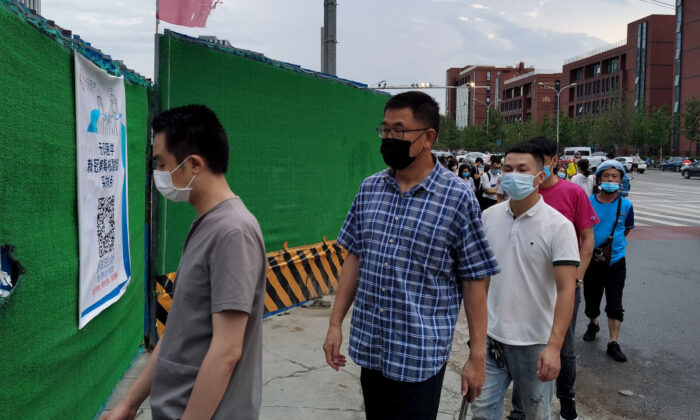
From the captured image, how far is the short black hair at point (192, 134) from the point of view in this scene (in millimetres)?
2068

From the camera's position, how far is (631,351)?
261 inches

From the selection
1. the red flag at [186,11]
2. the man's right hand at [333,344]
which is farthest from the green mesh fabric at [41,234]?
the red flag at [186,11]

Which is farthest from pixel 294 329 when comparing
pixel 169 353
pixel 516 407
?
pixel 169 353

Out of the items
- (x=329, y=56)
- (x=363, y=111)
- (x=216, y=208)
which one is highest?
(x=329, y=56)

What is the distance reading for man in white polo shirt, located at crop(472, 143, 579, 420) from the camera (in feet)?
11.4

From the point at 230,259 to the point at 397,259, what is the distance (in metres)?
0.99

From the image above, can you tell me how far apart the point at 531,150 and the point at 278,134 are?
11.4 feet

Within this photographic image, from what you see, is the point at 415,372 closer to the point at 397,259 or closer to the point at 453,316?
the point at 453,316

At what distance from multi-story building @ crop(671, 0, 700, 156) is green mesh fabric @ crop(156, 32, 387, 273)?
7378 centimetres

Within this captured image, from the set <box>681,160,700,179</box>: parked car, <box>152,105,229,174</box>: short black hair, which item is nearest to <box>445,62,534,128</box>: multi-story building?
<box>681,160,700,179</box>: parked car

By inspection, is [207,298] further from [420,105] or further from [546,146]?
[546,146]

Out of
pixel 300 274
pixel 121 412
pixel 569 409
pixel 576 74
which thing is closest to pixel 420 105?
pixel 121 412

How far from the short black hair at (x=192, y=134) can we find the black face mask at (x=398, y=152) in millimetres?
940

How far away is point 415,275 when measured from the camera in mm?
2668
